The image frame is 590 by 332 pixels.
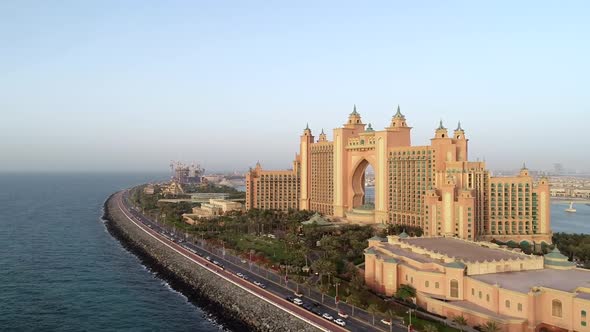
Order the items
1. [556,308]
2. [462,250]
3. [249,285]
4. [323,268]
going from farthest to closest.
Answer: [323,268], [249,285], [462,250], [556,308]

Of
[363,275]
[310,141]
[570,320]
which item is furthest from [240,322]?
[310,141]

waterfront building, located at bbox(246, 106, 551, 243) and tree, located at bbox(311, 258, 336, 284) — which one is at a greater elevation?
waterfront building, located at bbox(246, 106, 551, 243)

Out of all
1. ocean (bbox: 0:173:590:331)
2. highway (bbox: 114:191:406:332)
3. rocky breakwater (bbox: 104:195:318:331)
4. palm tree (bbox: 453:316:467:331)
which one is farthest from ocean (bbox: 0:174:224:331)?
palm tree (bbox: 453:316:467:331)

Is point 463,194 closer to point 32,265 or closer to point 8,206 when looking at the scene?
point 32,265

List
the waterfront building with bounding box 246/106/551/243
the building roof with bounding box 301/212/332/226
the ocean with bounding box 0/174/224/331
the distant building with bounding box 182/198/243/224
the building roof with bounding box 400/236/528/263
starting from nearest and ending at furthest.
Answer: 1. the building roof with bounding box 400/236/528/263
2. the ocean with bounding box 0/174/224/331
3. the waterfront building with bounding box 246/106/551/243
4. the building roof with bounding box 301/212/332/226
5. the distant building with bounding box 182/198/243/224

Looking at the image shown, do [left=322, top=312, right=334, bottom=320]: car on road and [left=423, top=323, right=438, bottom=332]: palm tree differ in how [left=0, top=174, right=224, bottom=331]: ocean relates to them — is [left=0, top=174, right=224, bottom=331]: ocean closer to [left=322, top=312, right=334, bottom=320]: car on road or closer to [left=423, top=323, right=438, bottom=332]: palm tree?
[left=322, top=312, right=334, bottom=320]: car on road

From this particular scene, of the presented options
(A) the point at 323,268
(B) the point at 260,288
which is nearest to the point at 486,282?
(A) the point at 323,268

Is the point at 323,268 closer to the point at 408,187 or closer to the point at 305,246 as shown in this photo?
the point at 305,246
